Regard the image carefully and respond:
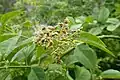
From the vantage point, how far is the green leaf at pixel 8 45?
2.43ft

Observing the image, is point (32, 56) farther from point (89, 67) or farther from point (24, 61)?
point (89, 67)

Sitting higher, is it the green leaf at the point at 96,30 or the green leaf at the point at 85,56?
the green leaf at the point at 85,56

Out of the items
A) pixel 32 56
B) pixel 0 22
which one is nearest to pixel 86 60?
pixel 32 56

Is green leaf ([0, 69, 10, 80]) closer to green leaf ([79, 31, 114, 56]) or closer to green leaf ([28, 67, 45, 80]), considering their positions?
green leaf ([28, 67, 45, 80])

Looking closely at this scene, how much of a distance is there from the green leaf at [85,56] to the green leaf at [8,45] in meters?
0.14

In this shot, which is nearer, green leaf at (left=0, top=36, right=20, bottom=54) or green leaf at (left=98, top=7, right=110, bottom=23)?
green leaf at (left=0, top=36, right=20, bottom=54)

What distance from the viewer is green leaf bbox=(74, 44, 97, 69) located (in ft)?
2.43

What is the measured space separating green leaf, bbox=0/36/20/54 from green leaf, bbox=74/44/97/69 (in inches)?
5.3

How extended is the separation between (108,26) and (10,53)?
67 cm

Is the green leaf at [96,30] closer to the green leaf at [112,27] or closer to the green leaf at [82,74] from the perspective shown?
the green leaf at [112,27]

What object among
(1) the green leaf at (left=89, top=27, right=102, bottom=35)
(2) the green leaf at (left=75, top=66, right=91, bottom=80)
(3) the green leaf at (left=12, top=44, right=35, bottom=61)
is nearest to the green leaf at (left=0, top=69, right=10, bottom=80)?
(3) the green leaf at (left=12, top=44, right=35, bottom=61)

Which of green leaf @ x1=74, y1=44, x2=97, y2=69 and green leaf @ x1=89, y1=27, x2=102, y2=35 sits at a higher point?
green leaf @ x1=74, y1=44, x2=97, y2=69

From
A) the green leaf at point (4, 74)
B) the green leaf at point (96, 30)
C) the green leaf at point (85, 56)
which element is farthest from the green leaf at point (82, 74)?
the green leaf at point (96, 30)

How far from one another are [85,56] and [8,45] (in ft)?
0.55
